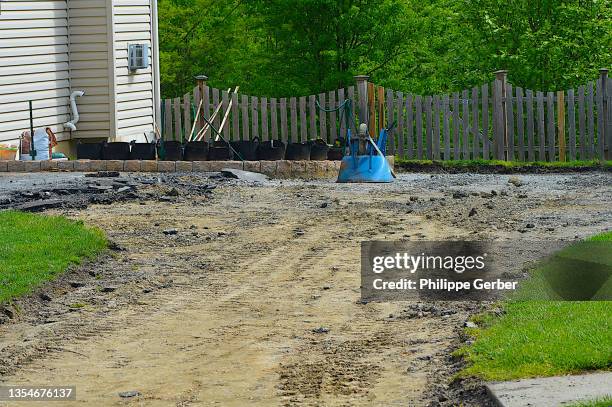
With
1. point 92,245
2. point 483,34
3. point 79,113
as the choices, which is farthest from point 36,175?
point 483,34

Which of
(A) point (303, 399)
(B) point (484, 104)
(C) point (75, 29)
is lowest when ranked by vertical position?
(A) point (303, 399)

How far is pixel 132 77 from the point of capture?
93.2ft

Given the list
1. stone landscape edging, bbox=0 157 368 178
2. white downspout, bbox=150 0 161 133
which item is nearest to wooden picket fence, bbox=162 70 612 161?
white downspout, bbox=150 0 161 133

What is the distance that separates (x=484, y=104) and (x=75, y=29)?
8.57 m

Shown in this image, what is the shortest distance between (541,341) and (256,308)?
10.5ft

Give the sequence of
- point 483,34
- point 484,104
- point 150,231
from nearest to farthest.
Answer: point 150,231
point 484,104
point 483,34

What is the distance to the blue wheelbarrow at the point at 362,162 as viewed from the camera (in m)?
21.5

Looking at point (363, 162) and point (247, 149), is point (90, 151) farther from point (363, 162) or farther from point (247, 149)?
point (363, 162)

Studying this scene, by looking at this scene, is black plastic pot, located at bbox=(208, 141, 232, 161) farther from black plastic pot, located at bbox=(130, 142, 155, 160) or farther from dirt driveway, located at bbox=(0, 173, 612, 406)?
dirt driveway, located at bbox=(0, 173, 612, 406)

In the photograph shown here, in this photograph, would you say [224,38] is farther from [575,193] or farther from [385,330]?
[385,330]

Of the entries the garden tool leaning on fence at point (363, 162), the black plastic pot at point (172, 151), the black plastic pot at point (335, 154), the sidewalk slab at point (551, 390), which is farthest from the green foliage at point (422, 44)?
the sidewalk slab at point (551, 390)

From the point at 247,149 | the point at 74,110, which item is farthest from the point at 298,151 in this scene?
the point at 74,110

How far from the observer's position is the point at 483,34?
29656 millimetres

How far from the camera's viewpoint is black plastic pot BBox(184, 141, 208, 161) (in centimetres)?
2358
